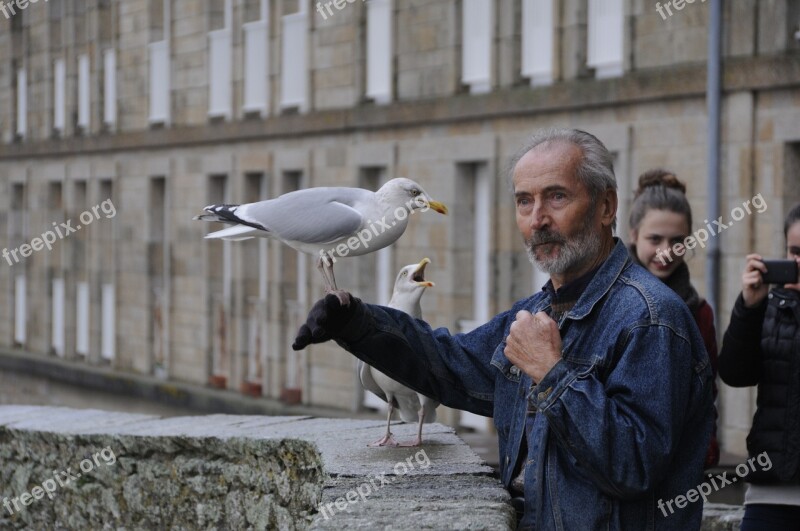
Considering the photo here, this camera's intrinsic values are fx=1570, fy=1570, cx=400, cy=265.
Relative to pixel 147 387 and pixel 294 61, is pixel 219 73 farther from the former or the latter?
pixel 147 387

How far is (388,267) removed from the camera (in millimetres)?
19594

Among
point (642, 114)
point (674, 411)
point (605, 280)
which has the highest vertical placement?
point (642, 114)

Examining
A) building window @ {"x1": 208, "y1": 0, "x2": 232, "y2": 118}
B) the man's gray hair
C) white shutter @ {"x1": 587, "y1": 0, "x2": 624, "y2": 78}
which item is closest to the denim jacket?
the man's gray hair

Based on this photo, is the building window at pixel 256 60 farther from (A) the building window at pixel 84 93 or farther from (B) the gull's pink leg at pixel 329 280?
(B) the gull's pink leg at pixel 329 280

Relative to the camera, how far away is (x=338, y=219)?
Answer: 200 inches

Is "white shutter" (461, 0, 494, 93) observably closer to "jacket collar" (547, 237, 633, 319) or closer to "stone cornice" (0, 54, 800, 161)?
"stone cornice" (0, 54, 800, 161)

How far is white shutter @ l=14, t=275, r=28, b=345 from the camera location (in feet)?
111

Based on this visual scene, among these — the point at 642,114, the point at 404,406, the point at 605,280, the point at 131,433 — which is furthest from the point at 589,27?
the point at 605,280

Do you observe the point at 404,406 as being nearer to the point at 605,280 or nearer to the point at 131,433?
the point at 605,280

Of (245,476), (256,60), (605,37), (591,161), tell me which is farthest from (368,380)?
(256,60)

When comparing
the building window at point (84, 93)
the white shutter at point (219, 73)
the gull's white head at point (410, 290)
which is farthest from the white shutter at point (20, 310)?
the gull's white head at point (410, 290)

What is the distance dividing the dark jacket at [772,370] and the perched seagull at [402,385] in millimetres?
1190

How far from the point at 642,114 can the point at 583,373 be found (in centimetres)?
1112

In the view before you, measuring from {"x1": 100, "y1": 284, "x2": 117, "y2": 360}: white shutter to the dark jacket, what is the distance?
2347cm
